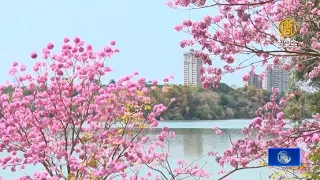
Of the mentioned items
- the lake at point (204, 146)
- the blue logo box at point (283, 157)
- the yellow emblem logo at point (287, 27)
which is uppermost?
the yellow emblem logo at point (287, 27)

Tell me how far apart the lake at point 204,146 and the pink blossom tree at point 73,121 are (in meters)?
1.24

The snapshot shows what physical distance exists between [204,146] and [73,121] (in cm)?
1498

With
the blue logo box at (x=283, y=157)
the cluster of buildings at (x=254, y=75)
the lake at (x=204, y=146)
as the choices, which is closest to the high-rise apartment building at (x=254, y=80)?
the cluster of buildings at (x=254, y=75)

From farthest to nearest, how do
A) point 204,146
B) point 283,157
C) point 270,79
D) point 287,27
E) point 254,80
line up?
1. point 204,146
2. point 270,79
3. point 254,80
4. point 287,27
5. point 283,157

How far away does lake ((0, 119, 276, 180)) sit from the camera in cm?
1086

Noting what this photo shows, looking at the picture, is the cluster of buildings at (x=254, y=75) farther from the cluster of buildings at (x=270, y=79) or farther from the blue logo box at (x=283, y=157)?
the blue logo box at (x=283, y=157)

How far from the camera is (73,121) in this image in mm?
5047

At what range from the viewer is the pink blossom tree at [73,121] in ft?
16.0

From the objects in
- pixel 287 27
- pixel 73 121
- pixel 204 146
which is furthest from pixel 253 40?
pixel 204 146

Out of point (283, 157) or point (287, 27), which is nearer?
point (283, 157)

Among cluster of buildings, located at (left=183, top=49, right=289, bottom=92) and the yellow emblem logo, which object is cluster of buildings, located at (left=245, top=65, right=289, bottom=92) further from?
the yellow emblem logo

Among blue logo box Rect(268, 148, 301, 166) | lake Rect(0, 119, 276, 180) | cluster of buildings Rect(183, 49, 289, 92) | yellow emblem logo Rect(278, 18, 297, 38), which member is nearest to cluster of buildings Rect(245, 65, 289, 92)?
cluster of buildings Rect(183, 49, 289, 92)

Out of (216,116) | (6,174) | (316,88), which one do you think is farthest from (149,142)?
(216,116)

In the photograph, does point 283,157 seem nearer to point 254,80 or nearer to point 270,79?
point 254,80
